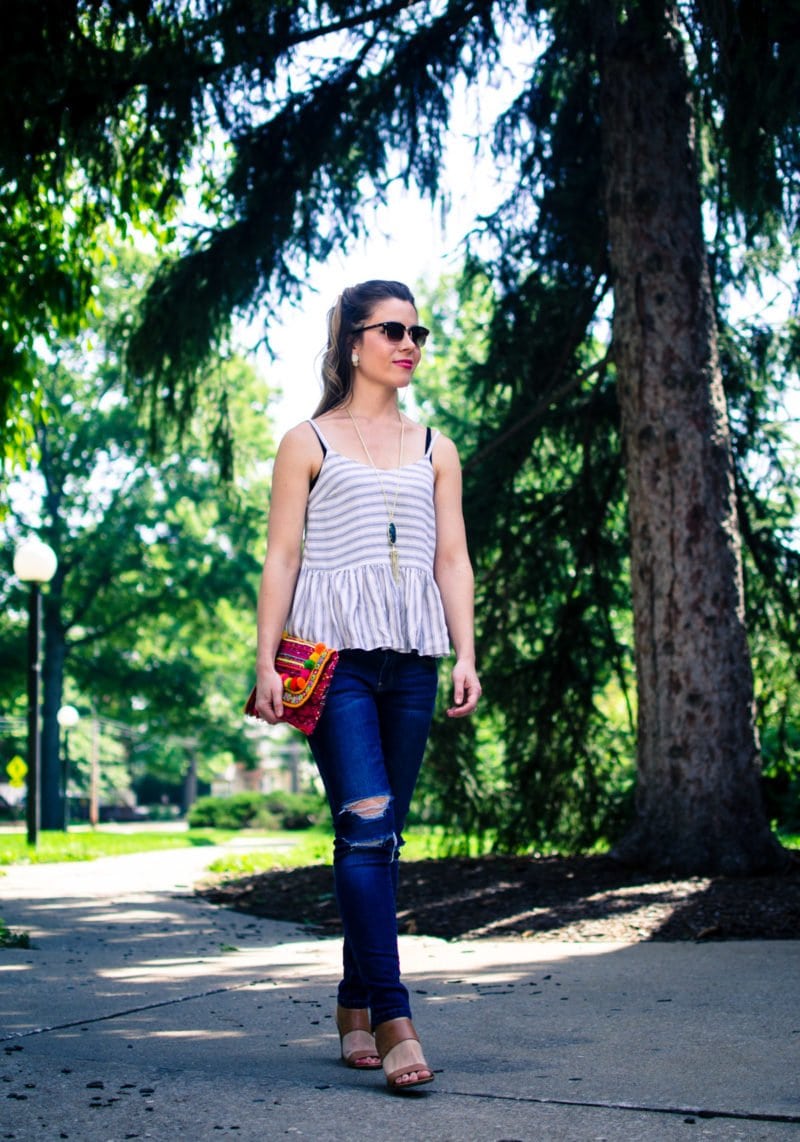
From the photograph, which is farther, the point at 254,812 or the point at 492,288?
the point at 254,812

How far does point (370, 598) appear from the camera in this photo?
338 cm

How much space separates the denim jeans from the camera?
10.5 ft

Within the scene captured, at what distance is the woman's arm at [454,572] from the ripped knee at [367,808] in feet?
1.17

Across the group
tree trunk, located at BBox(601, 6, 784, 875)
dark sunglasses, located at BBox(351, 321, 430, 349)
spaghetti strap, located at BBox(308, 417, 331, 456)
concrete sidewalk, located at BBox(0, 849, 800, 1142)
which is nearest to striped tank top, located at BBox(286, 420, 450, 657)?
spaghetti strap, located at BBox(308, 417, 331, 456)

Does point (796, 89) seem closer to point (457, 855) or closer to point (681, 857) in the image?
point (681, 857)

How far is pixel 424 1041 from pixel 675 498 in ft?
15.6

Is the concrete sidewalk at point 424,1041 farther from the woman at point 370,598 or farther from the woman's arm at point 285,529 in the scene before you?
the woman's arm at point 285,529

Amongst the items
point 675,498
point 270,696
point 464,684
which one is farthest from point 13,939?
point 675,498

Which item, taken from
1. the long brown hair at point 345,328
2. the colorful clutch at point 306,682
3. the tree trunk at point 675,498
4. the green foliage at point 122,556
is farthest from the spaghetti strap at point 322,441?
the green foliage at point 122,556

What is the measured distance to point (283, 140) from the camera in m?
8.74

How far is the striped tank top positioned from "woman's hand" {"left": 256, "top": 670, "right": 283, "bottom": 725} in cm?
16

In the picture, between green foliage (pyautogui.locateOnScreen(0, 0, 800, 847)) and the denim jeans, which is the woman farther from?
green foliage (pyautogui.locateOnScreen(0, 0, 800, 847))

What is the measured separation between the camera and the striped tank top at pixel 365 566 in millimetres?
3379

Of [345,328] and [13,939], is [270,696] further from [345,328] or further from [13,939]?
[13,939]
